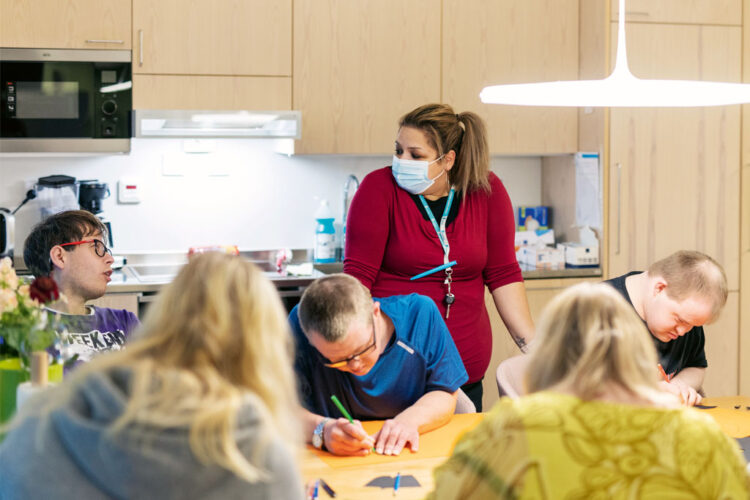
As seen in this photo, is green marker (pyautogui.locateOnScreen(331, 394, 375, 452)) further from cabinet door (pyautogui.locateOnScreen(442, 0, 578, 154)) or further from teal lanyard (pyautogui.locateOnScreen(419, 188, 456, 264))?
cabinet door (pyautogui.locateOnScreen(442, 0, 578, 154))

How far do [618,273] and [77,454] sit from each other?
11.1 feet

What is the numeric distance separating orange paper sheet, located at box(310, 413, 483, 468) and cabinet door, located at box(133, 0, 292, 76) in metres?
2.14

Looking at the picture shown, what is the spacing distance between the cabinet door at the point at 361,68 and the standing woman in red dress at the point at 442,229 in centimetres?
123

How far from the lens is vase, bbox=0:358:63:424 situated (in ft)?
6.01

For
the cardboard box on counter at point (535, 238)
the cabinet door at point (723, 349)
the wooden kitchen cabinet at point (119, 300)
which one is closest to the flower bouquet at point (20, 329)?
the wooden kitchen cabinet at point (119, 300)

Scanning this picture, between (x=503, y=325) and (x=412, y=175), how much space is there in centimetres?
149

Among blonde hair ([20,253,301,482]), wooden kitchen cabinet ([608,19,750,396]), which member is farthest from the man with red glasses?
wooden kitchen cabinet ([608,19,750,396])

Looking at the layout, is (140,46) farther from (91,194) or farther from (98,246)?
(98,246)

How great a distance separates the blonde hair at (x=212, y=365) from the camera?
122 centimetres

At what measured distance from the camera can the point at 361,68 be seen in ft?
13.7


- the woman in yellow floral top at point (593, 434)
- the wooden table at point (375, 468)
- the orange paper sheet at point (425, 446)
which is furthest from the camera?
the orange paper sheet at point (425, 446)

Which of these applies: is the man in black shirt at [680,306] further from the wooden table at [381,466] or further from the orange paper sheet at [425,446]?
the orange paper sheet at [425,446]

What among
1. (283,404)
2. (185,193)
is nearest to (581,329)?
(283,404)

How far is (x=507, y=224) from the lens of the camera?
3037 mm
